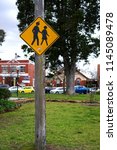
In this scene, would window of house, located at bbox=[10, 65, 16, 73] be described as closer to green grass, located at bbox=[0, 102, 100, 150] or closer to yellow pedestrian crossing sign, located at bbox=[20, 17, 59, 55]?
green grass, located at bbox=[0, 102, 100, 150]

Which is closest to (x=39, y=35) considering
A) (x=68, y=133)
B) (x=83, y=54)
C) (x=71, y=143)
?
(x=71, y=143)

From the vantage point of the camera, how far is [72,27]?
4356cm

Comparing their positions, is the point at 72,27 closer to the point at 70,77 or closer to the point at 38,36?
Answer: the point at 70,77

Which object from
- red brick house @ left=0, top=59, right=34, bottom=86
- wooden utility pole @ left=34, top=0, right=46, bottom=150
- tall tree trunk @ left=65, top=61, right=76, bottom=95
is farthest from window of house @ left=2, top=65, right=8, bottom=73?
wooden utility pole @ left=34, top=0, right=46, bottom=150

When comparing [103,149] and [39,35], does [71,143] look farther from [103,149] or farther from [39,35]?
[103,149]

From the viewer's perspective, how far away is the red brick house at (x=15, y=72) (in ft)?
344

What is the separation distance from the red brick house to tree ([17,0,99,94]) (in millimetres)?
56165

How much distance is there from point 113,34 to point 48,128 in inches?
362

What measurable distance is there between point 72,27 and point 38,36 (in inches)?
1347

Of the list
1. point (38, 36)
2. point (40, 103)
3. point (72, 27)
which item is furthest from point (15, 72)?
point (38, 36)

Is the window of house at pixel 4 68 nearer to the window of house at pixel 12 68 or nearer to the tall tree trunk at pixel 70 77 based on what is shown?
the window of house at pixel 12 68

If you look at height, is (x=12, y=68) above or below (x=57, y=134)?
above

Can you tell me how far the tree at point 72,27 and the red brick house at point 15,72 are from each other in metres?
56.2

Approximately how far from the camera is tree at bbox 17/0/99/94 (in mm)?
44531
